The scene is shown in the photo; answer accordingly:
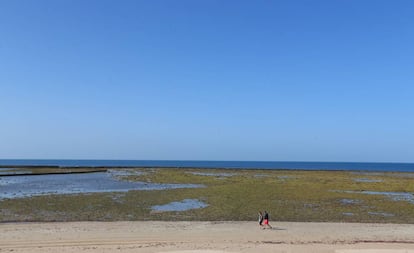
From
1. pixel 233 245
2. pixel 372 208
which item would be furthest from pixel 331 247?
pixel 372 208

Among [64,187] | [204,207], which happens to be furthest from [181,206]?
[64,187]

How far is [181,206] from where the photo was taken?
32.6 meters

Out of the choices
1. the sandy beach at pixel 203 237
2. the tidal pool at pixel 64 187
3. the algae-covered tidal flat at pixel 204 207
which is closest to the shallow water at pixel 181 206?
the algae-covered tidal flat at pixel 204 207

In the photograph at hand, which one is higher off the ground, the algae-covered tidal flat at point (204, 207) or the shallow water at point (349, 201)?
the shallow water at point (349, 201)

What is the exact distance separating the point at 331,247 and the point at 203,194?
79.3 ft

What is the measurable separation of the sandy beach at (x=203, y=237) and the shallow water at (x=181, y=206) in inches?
240

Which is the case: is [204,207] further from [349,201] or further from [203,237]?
[349,201]

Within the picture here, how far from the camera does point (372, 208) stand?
32.9 m

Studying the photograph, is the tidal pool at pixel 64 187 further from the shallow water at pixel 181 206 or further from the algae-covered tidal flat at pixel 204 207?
the shallow water at pixel 181 206

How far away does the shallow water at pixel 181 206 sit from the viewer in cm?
3086

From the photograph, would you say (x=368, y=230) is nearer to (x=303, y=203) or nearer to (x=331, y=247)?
(x=331, y=247)

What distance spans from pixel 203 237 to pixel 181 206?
484 inches

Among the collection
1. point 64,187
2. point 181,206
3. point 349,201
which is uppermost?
point 349,201

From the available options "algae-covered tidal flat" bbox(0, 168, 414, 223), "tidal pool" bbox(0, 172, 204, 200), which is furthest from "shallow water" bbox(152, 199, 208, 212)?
"tidal pool" bbox(0, 172, 204, 200)
